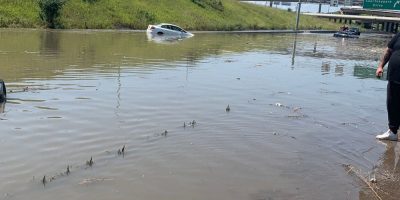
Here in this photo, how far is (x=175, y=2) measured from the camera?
211ft

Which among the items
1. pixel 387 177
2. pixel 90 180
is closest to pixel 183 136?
pixel 90 180

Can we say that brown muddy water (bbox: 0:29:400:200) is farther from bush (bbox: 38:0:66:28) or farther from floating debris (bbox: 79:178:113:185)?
bush (bbox: 38:0:66:28)

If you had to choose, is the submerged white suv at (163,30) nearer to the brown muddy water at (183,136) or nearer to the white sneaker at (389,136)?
the brown muddy water at (183,136)

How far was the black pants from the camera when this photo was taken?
848cm

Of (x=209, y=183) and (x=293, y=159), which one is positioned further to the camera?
Result: (x=293, y=159)

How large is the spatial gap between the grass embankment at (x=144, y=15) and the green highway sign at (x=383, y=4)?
1430 centimetres

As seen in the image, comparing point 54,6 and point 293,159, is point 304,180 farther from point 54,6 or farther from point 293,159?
point 54,6

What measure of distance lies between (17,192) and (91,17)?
1688 inches

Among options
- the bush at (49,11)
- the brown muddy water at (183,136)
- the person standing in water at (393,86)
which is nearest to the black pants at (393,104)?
the person standing in water at (393,86)

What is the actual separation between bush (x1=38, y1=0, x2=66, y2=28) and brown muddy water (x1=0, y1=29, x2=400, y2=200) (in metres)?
25.6

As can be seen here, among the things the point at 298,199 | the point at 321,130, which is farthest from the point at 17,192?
the point at 321,130

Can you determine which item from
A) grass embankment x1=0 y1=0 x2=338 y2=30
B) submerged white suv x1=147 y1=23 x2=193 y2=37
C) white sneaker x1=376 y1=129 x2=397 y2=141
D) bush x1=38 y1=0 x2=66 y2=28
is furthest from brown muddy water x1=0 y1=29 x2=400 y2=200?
grass embankment x1=0 y1=0 x2=338 y2=30

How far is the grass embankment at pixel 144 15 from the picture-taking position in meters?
42.0

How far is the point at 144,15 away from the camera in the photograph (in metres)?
53.2
